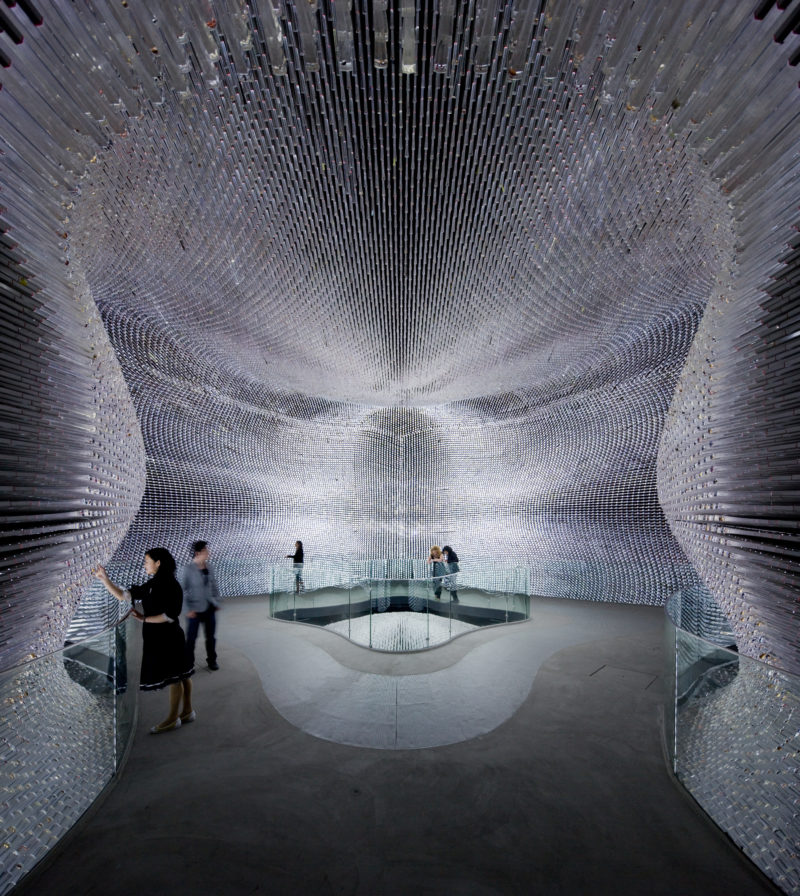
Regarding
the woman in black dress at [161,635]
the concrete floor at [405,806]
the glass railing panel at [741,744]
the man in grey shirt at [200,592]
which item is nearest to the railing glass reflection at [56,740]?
the concrete floor at [405,806]

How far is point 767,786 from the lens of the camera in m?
2.12

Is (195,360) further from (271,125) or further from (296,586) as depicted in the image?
(271,125)

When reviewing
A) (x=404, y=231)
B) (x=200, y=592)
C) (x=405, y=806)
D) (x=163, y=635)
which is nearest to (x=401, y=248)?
(x=404, y=231)

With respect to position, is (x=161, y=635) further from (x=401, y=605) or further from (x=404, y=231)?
(x=404, y=231)

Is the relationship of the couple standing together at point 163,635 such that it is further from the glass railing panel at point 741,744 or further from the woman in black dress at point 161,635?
the glass railing panel at point 741,744

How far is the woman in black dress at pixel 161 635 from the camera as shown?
3.31 m

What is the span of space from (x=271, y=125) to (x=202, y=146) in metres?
0.53

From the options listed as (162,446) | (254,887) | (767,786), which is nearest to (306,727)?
(254,887)

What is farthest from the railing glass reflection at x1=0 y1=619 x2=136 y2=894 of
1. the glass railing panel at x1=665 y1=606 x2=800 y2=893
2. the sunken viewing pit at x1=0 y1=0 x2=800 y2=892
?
the glass railing panel at x1=665 y1=606 x2=800 y2=893

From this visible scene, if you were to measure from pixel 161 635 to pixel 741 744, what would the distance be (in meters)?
3.40

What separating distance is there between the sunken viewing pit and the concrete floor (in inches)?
8.9

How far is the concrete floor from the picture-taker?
2029 mm

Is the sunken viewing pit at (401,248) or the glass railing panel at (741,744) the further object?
the sunken viewing pit at (401,248)

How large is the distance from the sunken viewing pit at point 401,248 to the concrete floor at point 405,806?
22cm
